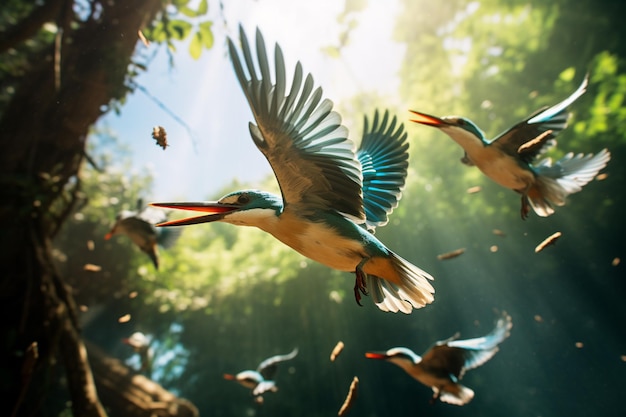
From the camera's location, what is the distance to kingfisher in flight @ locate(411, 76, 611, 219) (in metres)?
2.21

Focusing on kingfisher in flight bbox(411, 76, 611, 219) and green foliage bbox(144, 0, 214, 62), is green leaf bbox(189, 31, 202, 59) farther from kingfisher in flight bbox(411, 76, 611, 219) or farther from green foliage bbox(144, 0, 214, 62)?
kingfisher in flight bbox(411, 76, 611, 219)

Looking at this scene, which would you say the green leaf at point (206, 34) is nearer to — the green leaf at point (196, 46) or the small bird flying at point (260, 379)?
the green leaf at point (196, 46)

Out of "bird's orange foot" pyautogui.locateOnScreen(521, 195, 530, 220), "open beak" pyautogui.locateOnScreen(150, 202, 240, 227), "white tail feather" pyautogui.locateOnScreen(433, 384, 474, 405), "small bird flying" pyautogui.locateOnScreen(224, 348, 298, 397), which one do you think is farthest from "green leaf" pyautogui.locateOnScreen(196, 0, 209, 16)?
"white tail feather" pyautogui.locateOnScreen(433, 384, 474, 405)

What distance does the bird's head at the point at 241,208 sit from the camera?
4.31 feet

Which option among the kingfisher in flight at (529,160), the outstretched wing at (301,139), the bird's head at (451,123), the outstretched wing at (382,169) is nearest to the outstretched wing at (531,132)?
the kingfisher in flight at (529,160)

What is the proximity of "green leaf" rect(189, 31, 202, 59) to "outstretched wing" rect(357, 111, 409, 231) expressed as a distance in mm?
1696

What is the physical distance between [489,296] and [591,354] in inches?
99.7

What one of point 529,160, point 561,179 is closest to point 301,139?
point 529,160

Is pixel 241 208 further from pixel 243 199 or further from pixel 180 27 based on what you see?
pixel 180 27

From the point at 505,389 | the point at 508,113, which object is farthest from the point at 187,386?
the point at 508,113

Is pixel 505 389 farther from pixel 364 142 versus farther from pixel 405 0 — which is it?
pixel 405 0

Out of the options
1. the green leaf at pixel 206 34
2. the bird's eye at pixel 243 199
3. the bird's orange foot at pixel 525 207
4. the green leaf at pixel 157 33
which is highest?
the green leaf at pixel 157 33

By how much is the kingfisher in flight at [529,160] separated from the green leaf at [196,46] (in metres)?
2.08

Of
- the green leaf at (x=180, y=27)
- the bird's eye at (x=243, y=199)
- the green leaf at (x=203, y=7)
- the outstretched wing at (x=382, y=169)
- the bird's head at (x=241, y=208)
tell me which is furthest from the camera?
the green leaf at (x=180, y=27)
